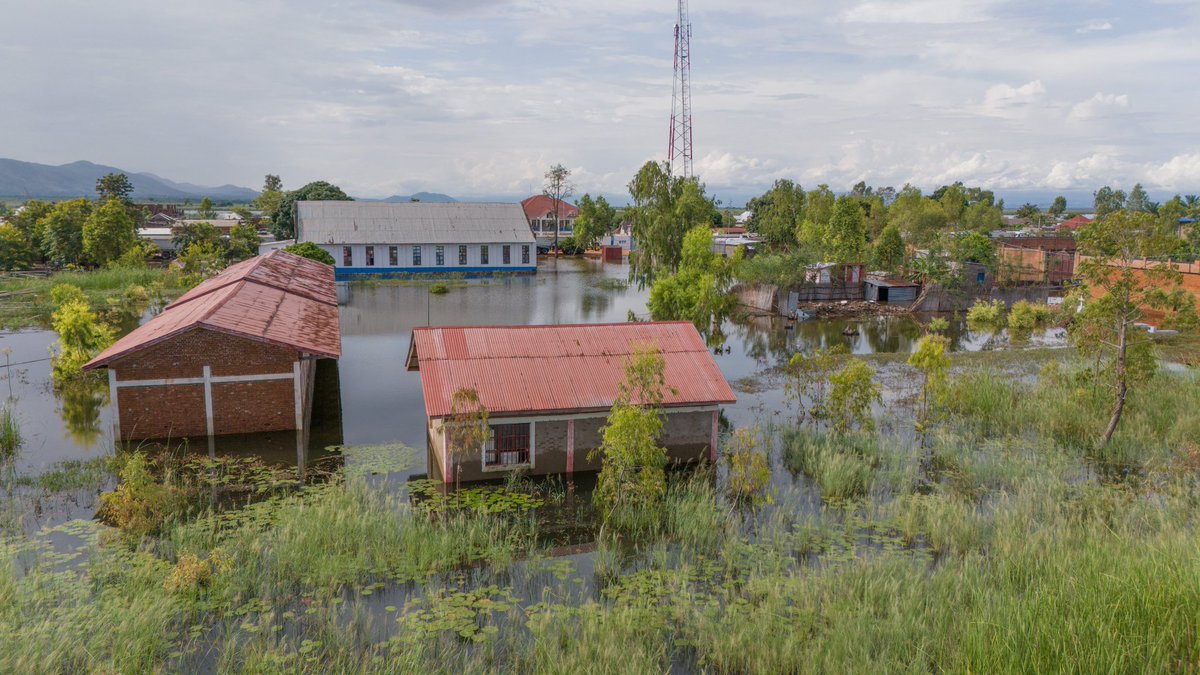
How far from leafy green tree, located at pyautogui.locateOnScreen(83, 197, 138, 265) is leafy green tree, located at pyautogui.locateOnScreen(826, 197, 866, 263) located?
44.3 meters

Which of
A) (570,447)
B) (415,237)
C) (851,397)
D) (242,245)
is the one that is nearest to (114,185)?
(242,245)

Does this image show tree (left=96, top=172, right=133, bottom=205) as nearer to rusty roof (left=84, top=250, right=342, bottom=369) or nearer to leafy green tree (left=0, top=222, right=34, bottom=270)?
leafy green tree (left=0, top=222, right=34, bottom=270)

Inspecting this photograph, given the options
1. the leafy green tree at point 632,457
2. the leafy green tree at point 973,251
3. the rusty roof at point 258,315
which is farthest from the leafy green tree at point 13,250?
the leafy green tree at point 973,251

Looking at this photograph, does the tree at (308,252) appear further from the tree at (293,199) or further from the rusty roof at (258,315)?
the tree at (293,199)

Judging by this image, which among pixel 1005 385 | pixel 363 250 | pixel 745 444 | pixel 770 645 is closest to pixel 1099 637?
pixel 770 645

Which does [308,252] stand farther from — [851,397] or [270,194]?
[270,194]

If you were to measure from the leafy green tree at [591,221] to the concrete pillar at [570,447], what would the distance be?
5693 cm

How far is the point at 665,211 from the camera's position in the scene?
106 feet

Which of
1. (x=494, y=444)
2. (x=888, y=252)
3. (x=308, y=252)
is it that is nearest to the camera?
(x=494, y=444)

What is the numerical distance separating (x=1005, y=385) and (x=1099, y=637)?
15324 millimetres

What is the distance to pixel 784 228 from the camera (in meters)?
58.5

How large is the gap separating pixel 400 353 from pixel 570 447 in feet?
46.6

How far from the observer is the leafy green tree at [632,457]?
14664mm

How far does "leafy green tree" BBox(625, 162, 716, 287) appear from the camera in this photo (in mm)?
32031
